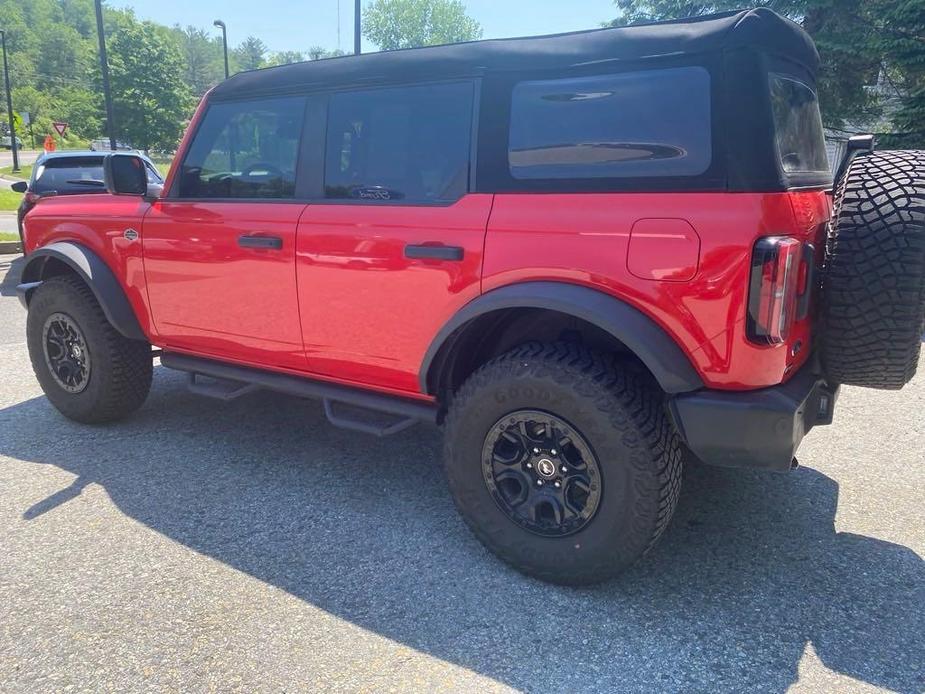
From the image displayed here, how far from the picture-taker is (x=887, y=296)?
236 cm

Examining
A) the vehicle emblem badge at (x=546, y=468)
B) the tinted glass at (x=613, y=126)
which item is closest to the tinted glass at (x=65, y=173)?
the tinted glass at (x=613, y=126)

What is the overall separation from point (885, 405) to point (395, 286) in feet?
12.0

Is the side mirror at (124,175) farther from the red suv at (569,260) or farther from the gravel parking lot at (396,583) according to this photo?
the gravel parking lot at (396,583)

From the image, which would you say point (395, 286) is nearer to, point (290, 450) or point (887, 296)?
point (290, 450)

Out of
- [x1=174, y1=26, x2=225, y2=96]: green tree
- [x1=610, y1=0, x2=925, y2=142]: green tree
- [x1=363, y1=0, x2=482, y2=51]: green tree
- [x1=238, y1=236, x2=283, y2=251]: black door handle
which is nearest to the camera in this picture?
[x1=238, y1=236, x2=283, y2=251]: black door handle

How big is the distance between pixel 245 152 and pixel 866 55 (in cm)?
1157

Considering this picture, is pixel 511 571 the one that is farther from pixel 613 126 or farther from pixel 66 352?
pixel 66 352

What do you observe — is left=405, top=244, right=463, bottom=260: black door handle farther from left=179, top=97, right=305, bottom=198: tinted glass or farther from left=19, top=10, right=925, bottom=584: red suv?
left=179, top=97, right=305, bottom=198: tinted glass

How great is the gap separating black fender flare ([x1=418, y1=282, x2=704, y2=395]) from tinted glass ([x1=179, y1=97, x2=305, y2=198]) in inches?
56.7

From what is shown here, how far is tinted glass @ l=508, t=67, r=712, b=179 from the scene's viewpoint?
93.6 inches

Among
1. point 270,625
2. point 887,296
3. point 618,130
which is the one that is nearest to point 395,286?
point 618,130

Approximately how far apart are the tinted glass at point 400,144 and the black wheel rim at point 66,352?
2.07 m

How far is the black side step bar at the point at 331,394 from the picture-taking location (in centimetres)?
318

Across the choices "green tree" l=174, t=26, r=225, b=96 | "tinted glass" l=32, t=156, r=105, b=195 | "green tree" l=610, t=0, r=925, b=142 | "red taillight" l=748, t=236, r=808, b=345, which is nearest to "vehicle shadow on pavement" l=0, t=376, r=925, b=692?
"red taillight" l=748, t=236, r=808, b=345
